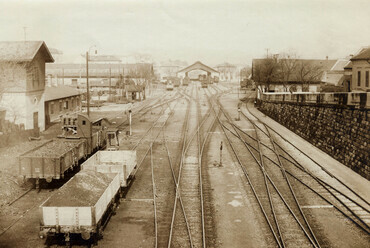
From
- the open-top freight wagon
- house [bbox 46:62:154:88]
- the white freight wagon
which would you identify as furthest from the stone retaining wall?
house [bbox 46:62:154:88]

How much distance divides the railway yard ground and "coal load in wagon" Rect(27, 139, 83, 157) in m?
1.71

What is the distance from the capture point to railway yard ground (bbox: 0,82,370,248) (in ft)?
45.5

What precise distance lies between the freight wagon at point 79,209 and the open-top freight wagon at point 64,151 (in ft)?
10.9

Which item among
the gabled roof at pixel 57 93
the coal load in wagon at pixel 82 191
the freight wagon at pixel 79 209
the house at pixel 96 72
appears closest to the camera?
the freight wagon at pixel 79 209

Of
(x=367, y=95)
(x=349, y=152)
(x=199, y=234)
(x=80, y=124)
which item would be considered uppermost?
(x=367, y=95)

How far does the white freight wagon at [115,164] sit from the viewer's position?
1703 cm

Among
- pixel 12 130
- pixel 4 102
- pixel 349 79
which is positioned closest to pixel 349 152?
pixel 12 130

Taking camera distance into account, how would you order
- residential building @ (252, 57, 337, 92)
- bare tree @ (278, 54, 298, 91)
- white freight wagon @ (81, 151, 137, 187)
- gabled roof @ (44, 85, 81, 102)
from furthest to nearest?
1. bare tree @ (278, 54, 298, 91)
2. residential building @ (252, 57, 337, 92)
3. gabled roof @ (44, 85, 81, 102)
4. white freight wagon @ (81, 151, 137, 187)

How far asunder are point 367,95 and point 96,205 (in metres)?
17.0

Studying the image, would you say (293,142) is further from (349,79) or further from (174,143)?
(349,79)

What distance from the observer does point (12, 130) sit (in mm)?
29703

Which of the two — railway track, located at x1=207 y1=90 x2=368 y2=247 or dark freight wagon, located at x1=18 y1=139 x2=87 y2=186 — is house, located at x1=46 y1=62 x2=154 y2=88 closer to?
railway track, located at x1=207 y1=90 x2=368 y2=247

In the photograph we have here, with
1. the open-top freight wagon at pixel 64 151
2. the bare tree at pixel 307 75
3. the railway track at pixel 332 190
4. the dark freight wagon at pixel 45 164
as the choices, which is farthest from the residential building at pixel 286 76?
the dark freight wagon at pixel 45 164

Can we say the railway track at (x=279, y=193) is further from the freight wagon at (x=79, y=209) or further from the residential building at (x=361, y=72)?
the residential building at (x=361, y=72)
